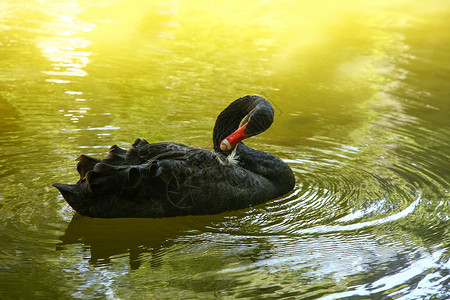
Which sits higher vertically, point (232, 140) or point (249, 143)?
point (232, 140)

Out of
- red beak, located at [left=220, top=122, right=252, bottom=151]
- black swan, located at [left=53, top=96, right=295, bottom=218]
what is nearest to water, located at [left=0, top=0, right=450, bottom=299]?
black swan, located at [left=53, top=96, right=295, bottom=218]

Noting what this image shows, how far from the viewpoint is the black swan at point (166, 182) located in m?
4.86

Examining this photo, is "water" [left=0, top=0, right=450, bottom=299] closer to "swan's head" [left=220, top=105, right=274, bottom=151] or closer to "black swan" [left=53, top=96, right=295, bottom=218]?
"black swan" [left=53, top=96, right=295, bottom=218]

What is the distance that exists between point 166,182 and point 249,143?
7.00 ft

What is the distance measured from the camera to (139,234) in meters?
4.81

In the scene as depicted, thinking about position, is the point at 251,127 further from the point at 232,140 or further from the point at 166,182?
the point at 166,182

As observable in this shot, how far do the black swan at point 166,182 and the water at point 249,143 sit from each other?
118mm

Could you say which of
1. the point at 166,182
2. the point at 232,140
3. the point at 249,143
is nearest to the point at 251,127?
the point at 232,140

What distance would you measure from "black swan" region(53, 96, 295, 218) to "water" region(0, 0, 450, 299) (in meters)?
0.12

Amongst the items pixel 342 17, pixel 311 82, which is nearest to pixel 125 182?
pixel 311 82

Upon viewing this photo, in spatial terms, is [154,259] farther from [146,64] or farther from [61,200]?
[146,64]

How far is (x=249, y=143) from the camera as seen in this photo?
7.00 m

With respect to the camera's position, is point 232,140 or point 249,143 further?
point 249,143

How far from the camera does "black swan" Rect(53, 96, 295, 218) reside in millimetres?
4859
